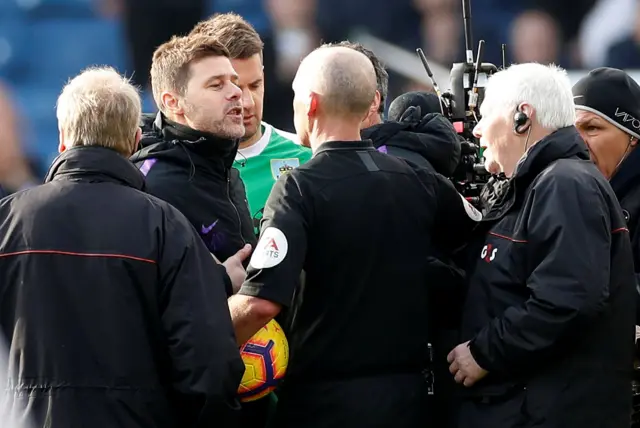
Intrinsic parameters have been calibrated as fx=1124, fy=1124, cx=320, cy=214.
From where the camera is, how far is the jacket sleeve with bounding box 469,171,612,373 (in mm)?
3104

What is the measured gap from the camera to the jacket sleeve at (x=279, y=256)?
3.10 meters

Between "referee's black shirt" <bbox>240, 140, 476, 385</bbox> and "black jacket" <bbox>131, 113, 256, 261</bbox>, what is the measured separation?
0.24 m

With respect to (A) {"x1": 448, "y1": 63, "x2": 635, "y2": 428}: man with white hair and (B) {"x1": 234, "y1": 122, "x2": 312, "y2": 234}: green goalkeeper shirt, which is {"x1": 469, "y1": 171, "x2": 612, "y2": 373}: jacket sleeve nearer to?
(A) {"x1": 448, "y1": 63, "x2": 635, "y2": 428}: man with white hair

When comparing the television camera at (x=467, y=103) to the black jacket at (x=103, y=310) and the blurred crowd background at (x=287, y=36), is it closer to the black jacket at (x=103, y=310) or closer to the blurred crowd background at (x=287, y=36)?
the black jacket at (x=103, y=310)

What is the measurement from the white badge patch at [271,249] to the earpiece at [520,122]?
81cm

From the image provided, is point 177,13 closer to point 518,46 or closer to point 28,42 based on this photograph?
point 28,42

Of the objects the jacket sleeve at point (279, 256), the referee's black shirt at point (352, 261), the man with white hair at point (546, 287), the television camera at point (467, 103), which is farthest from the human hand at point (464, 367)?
the television camera at point (467, 103)

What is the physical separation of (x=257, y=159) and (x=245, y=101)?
1.04ft

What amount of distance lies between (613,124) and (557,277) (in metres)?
1.17

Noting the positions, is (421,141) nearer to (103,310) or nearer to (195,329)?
(195,329)

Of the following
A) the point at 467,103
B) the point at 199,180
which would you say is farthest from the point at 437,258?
the point at 467,103

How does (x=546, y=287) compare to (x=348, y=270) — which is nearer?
(x=546, y=287)

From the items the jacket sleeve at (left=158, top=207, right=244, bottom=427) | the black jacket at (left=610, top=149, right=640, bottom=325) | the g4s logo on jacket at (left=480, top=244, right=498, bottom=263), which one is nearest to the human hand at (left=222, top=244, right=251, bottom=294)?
the jacket sleeve at (left=158, top=207, right=244, bottom=427)

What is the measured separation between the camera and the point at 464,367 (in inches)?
129
